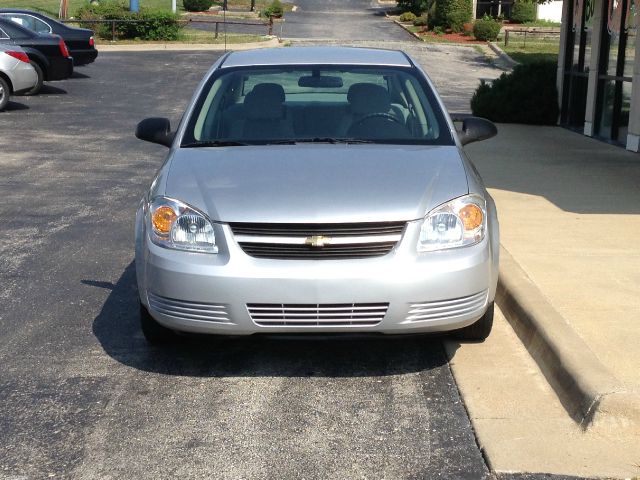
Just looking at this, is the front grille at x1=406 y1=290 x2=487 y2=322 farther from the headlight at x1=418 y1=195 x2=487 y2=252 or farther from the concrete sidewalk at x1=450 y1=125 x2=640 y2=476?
the concrete sidewalk at x1=450 y1=125 x2=640 y2=476

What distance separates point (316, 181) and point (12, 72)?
17.7 m

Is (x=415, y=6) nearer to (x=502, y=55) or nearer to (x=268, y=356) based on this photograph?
(x=502, y=55)

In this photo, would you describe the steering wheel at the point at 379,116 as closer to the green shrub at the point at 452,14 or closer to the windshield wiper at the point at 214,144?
the windshield wiper at the point at 214,144

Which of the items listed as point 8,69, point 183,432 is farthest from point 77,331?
point 8,69

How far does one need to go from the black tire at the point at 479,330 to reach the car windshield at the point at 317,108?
111cm

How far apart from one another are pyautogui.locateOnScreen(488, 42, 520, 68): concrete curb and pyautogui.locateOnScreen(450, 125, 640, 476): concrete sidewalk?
91.1 ft

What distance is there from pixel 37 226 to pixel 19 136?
26.7ft

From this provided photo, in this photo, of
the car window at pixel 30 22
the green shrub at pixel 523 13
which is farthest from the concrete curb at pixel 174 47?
the green shrub at pixel 523 13

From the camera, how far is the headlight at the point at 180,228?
5.58 metres

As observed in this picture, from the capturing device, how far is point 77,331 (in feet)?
22.2

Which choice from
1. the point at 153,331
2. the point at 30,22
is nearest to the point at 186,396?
the point at 153,331

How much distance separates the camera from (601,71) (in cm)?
1702

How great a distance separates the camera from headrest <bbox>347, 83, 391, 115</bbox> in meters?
6.99

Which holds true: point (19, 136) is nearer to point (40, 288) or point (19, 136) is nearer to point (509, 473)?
point (40, 288)
